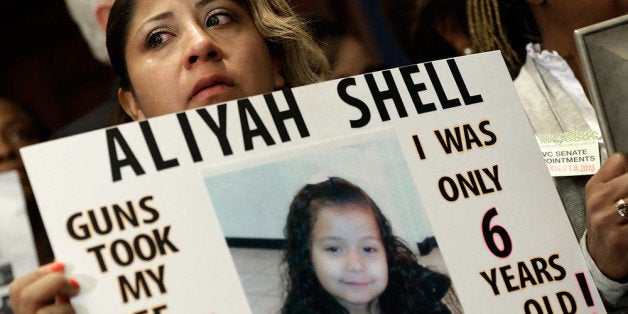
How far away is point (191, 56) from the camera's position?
1.39m

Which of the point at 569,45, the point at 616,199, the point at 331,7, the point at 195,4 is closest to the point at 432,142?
the point at 616,199

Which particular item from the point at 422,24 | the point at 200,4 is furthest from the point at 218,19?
the point at 422,24

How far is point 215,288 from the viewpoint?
1135 mm

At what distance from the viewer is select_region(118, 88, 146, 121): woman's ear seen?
1.48 metres

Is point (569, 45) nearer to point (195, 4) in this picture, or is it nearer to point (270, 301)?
point (195, 4)

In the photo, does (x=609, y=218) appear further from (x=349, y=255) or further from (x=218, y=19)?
(x=218, y=19)

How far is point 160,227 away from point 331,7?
152 cm

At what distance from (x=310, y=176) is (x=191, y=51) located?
322mm

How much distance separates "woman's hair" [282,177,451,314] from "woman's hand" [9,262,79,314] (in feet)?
0.90

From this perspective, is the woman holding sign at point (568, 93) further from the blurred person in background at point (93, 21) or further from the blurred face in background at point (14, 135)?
the blurred face in background at point (14, 135)

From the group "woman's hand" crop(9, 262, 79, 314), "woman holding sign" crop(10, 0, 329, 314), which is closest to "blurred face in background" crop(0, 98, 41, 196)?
"woman holding sign" crop(10, 0, 329, 314)

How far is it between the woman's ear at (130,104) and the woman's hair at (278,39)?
0.5 inches

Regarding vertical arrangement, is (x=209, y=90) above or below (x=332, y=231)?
above

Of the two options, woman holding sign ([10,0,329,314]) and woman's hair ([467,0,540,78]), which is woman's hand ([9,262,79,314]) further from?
woman's hair ([467,0,540,78])
